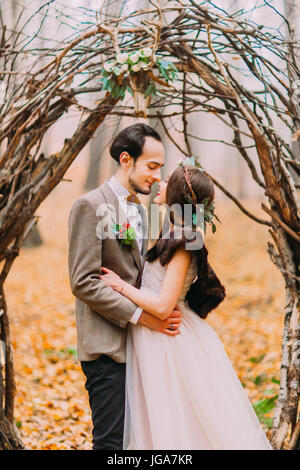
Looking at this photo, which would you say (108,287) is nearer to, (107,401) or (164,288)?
(164,288)

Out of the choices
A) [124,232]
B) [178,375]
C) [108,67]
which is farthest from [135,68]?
[178,375]

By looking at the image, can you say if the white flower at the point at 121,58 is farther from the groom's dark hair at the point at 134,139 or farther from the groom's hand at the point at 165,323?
the groom's hand at the point at 165,323

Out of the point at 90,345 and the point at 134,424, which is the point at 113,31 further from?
the point at 134,424

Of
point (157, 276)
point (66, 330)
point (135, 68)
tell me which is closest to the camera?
point (157, 276)

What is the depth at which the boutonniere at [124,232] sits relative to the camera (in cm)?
268

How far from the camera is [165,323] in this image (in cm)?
267

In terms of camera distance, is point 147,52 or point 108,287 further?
point 147,52

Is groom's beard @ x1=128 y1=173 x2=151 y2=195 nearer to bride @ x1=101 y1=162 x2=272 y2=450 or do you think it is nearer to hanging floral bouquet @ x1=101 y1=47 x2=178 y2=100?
bride @ x1=101 y1=162 x2=272 y2=450

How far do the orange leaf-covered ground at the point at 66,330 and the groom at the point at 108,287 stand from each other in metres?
1.70

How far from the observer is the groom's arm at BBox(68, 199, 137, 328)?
2566 millimetres

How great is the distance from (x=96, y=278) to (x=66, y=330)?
193 inches

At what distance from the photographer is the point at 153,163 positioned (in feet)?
9.18

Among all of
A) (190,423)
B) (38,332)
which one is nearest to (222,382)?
(190,423)

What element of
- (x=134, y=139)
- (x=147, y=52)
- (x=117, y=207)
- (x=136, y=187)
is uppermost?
(x=147, y=52)
